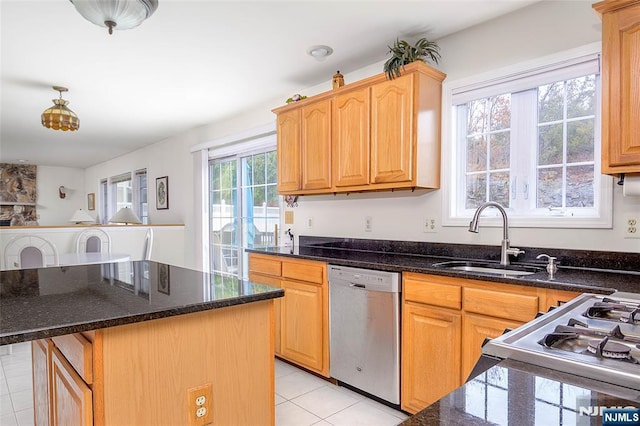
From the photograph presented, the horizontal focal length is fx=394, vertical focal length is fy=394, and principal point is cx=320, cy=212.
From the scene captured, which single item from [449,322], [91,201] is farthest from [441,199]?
[91,201]

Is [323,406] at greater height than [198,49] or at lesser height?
lesser

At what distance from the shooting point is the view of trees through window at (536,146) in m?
2.21

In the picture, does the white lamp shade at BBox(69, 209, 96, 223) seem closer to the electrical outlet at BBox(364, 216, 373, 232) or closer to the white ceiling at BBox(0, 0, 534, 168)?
the white ceiling at BBox(0, 0, 534, 168)

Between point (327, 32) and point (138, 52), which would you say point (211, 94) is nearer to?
point (138, 52)

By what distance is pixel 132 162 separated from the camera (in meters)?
7.11

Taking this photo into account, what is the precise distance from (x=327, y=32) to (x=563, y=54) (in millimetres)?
1415

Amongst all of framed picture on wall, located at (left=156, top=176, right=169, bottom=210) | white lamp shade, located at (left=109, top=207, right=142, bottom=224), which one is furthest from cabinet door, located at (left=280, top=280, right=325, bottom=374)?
framed picture on wall, located at (left=156, top=176, right=169, bottom=210)

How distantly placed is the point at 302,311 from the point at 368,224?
2.89ft

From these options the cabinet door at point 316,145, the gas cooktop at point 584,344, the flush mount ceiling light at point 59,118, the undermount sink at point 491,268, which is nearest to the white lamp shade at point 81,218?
the flush mount ceiling light at point 59,118

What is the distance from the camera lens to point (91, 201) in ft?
30.0

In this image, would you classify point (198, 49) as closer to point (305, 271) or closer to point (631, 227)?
point (305, 271)

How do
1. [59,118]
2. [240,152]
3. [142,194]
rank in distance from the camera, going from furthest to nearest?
[142,194] < [240,152] < [59,118]

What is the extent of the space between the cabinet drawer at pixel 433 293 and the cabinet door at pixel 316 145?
3.86 ft

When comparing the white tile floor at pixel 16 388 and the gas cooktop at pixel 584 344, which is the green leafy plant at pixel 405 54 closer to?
the gas cooktop at pixel 584 344
